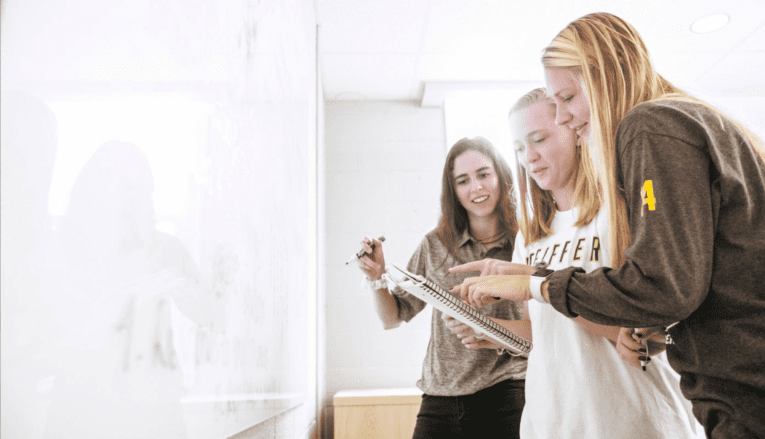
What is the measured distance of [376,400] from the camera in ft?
8.14

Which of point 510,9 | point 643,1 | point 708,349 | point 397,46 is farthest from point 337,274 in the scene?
point 708,349

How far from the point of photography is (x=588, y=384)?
87cm

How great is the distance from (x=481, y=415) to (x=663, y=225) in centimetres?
89

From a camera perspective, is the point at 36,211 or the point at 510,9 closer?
the point at 36,211

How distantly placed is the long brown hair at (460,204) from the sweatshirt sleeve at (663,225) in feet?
2.97

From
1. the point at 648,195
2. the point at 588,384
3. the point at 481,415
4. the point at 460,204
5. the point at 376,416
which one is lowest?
the point at 376,416

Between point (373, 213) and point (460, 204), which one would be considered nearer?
point (460, 204)

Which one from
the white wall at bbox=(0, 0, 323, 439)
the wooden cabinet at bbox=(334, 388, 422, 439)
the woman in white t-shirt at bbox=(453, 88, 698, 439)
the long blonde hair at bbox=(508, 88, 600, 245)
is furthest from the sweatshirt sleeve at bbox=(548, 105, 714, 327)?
the wooden cabinet at bbox=(334, 388, 422, 439)

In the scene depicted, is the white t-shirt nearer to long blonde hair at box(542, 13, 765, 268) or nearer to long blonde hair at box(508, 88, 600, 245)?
long blonde hair at box(508, 88, 600, 245)

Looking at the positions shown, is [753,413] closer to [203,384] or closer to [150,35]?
[203,384]

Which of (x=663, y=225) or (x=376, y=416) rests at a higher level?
(x=663, y=225)

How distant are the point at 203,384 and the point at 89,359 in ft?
0.71

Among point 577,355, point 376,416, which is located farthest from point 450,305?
point 376,416

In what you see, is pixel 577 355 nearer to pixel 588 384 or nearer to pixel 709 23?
pixel 588 384
